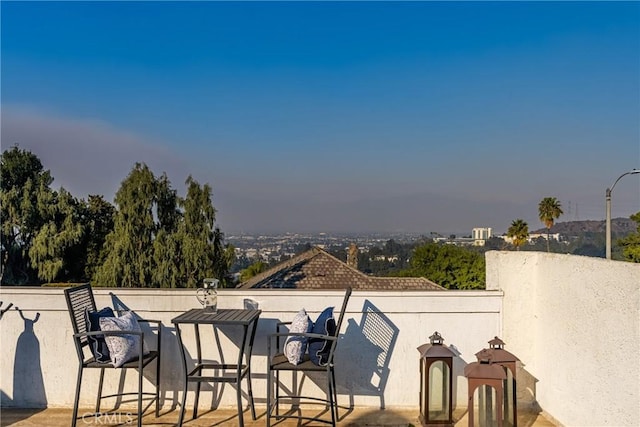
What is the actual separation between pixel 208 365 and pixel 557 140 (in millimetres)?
21962

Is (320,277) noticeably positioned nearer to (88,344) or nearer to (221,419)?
(221,419)

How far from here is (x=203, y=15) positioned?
1183 centimetres

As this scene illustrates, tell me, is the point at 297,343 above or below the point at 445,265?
above

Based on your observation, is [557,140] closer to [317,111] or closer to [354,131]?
[354,131]

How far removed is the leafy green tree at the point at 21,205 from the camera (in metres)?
25.3

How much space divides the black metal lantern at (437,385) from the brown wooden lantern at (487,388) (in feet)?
0.87

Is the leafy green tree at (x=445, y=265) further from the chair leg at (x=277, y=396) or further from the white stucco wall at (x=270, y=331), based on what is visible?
the chair leg at (x=277, y=396)

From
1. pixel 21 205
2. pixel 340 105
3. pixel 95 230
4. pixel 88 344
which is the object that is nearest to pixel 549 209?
pixel 340 105

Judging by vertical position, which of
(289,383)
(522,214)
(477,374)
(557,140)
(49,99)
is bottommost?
(289,383)

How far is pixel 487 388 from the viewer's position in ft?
9.84

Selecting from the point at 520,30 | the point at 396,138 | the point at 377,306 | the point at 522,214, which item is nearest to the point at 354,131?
the point at 396,138

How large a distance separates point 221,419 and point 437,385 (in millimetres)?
1508

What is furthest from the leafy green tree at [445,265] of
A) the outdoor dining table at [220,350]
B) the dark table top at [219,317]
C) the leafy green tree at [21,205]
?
the dark table top at [219,317]

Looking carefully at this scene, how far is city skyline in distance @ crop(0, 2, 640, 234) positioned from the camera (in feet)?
38.6
